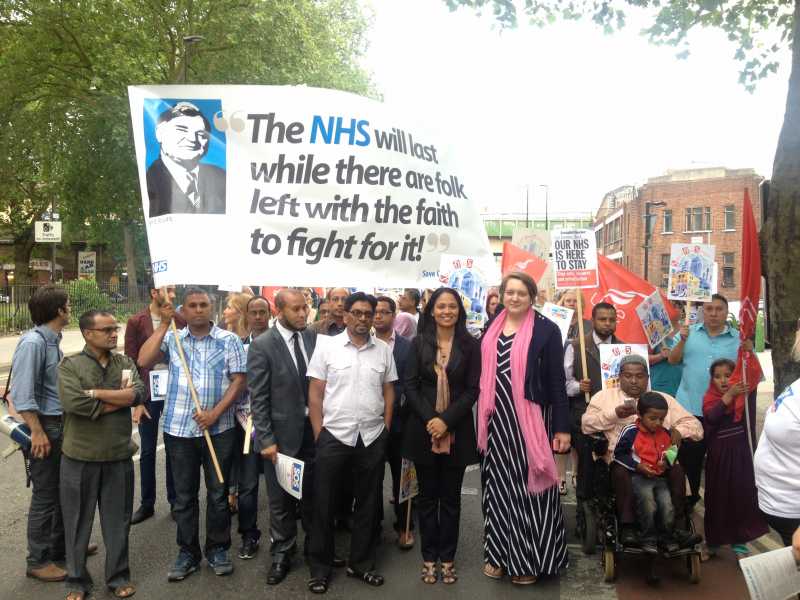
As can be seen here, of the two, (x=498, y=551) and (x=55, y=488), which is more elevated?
(x=55, y=488)

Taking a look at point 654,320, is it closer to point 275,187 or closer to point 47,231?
point 275,187

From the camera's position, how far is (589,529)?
500 centimetres

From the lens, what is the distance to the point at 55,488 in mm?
4492

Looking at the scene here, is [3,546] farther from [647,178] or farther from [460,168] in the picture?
[647,178]

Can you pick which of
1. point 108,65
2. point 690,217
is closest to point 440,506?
point 108,65

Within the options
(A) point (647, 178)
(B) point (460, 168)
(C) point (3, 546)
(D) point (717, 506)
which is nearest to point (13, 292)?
(C) point (3, 546)

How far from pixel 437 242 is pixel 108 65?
18.9 meters

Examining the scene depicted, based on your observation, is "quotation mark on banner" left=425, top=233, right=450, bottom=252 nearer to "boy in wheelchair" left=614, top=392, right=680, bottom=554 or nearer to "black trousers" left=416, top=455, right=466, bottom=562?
"black trousers" left=416, top=455, right=466, bottom=562

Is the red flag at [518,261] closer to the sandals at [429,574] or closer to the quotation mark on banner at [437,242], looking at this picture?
the quotation mark on banner at [437,242]

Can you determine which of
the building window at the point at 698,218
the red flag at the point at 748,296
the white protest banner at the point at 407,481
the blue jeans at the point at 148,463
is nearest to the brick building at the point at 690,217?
the building window at the point at 698,218

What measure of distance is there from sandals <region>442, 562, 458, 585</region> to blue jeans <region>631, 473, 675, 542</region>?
121cm

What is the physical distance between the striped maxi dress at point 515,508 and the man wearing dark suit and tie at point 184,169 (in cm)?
211

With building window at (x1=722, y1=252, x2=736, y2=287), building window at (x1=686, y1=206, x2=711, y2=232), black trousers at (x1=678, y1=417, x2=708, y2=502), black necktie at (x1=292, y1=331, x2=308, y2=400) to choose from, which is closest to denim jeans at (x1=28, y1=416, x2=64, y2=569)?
black necktie at (x1=292, y1=331, x2=308, y2=400)

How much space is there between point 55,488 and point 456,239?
10.3ft
